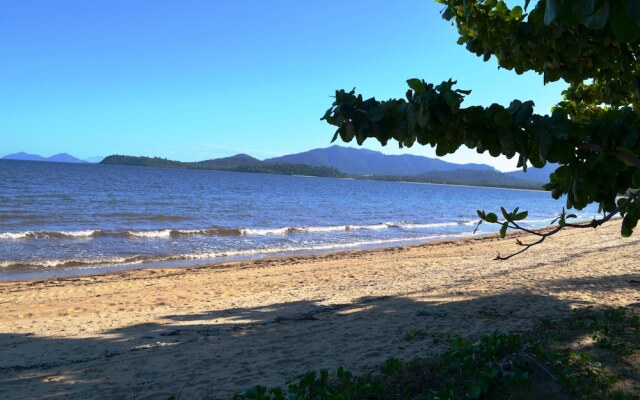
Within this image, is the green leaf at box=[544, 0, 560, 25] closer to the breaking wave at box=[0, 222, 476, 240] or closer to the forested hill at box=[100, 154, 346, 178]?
the breaking wave at box=[0, 222, 476, 240]

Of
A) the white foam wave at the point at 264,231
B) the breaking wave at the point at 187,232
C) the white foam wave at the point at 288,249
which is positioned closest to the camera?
the white foam wave at the point at 288,249

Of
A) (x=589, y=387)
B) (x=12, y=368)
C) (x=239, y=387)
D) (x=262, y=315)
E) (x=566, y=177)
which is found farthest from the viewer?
(x=262, y=315)

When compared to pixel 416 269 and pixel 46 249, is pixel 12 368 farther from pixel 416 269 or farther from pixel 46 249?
pixel 46 249

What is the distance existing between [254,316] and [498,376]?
5013 mm

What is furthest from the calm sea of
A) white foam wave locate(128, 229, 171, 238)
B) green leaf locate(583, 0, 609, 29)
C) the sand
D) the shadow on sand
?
green leaf locate(583, 0, 609, 29)

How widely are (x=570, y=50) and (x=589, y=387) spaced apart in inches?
94.0

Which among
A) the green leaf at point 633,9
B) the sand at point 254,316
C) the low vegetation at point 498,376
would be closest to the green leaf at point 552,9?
the green leaf at point 633,9

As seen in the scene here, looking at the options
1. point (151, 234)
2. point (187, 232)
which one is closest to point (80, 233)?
point (151, 234)

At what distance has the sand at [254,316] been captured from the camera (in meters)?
4.98

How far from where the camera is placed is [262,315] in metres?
8.07

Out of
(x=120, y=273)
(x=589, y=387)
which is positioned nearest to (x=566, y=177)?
(x=589, y=387)

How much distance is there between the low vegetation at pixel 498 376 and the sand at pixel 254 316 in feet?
2.67

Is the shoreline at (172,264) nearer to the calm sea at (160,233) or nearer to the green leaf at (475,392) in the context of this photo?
the calm sea at (160,233)

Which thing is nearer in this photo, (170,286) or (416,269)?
(170,286)
